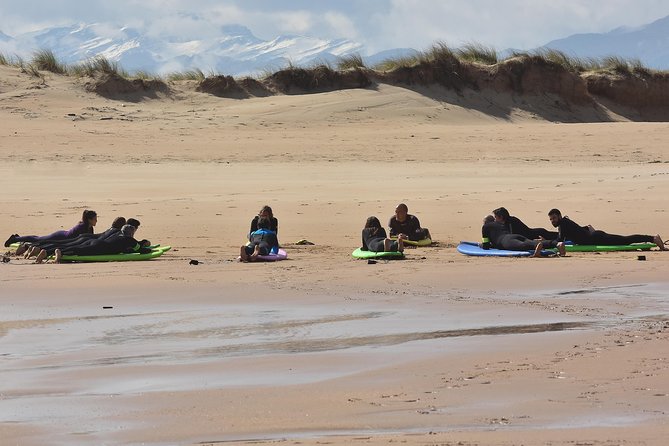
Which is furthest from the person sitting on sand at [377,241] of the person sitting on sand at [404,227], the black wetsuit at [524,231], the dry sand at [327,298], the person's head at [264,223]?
the black wetsuit at [524,231]

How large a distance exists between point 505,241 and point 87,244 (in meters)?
5.00

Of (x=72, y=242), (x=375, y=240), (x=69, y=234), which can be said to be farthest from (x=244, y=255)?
(x=69, y=234)

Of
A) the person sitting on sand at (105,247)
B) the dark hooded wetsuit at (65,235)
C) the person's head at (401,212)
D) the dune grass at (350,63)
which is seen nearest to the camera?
the person sitting on sand at (105,247)

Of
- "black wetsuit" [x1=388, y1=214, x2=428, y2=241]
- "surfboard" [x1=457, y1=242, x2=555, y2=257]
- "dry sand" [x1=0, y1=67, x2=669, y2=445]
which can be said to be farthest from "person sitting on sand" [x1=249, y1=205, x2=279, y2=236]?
"surfboard" [x1=457, y1=242, x2=555, y2=257]

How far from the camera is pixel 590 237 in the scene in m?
15.3

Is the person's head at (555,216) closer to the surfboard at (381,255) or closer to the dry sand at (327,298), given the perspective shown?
the dry sand at (327,298)

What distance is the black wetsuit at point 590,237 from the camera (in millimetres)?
15275

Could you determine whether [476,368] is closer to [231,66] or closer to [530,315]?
[530,315]

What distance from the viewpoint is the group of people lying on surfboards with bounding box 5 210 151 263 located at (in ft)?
48.8

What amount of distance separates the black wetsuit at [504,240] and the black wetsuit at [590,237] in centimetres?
19

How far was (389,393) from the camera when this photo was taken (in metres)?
7.14

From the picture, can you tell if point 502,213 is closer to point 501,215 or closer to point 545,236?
point 501,215

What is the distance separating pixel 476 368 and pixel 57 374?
2.60m

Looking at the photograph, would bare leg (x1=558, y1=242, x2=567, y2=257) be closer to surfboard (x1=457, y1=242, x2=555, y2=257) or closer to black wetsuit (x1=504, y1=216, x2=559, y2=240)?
surfboard (x1=457, y1=242, x2=555, y2=257)
